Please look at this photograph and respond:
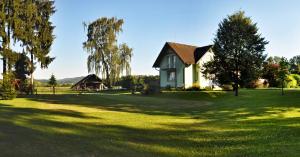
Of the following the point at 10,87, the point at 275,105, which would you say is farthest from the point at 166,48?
the point at 275,105

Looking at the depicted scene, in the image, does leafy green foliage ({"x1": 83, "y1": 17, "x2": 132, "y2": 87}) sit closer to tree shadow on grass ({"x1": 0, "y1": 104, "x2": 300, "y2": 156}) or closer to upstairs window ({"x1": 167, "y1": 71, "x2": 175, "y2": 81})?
upstairs window ({"x1": 167, "y1": 71, "x2": 175, "y2": 81})

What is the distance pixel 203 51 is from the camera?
49.5 meters

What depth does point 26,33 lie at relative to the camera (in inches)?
1807

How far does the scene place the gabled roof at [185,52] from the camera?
1889 inches

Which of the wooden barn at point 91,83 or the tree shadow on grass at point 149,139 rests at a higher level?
the wooden barn at point 91,83

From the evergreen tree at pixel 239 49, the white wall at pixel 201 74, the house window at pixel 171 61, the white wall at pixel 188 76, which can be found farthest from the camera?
the house window at pixel 171 61

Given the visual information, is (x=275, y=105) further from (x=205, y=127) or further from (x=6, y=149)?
(x=6, y=149)

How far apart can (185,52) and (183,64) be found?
2748mm

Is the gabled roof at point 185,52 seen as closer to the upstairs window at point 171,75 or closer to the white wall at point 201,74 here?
the white wall at point 201,74

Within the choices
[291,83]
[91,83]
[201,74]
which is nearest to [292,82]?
[291,83]

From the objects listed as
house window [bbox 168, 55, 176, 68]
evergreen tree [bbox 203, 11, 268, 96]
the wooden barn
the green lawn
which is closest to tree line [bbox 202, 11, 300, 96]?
evergreen tree [bbox 203, 11, 268, 96]

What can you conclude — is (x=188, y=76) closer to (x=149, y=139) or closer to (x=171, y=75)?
(x=171, y=75)

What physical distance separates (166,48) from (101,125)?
35785 millimetres

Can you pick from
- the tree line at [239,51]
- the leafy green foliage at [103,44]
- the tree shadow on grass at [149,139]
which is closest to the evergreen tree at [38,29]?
the leafy green foliage at [103,44]
